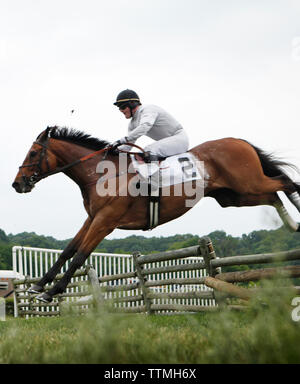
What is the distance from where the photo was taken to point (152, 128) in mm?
6379

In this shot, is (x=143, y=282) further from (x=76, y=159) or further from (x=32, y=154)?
(x=32, y=154)

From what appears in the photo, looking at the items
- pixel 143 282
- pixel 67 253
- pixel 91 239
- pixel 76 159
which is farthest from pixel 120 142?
pixel 143 282

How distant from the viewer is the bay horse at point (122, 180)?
5.81 meters

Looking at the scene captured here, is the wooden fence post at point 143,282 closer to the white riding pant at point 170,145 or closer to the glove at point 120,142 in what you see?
the white riding pant at point 170,145

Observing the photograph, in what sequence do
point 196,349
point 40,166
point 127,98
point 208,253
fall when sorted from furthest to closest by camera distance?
point 208,253 → point 40,166 → point 127,98 → point 196,349

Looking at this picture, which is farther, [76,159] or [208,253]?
[208,253]

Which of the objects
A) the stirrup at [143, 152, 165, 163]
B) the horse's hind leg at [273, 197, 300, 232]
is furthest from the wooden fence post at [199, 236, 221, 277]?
the stirrup at [143, 152, 165, 163]

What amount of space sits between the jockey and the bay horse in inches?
11.2

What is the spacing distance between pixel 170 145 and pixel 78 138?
1262 mm

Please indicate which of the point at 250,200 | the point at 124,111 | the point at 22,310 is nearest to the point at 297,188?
the point at 250,200

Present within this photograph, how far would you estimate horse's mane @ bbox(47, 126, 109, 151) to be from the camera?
650 centimetres

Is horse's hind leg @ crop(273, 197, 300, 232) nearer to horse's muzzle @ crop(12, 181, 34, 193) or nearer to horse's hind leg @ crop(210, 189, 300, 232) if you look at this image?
horse's hind leg @ crop(210, 189, 300, 232)

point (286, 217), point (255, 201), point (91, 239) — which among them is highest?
point (255, 201)
